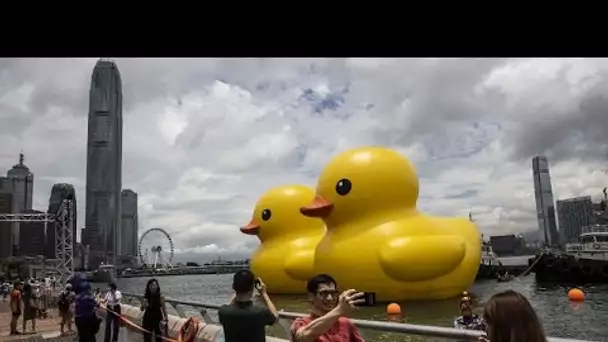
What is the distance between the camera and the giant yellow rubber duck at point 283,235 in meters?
20.5

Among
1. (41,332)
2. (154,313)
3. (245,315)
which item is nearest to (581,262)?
(41,332)

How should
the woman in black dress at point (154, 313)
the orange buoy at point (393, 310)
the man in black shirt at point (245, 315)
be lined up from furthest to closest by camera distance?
the orange buoy at point (393, 310), the woman in black dress at point (154, 313), the man in black shirt at point (245, 315)

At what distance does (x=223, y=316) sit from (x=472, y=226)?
16649 millimetres

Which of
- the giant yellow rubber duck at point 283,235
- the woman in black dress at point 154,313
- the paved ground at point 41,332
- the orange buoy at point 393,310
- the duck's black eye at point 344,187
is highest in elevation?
the duck's black eye at point 344,187

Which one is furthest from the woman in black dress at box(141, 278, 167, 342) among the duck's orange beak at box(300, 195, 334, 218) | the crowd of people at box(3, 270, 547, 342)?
the duck's orange beak at box(300, 195, 334, 218)

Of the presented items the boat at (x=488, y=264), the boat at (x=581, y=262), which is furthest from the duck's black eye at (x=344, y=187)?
the boat at (x=488, y=264)

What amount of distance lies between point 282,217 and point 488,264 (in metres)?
33.1

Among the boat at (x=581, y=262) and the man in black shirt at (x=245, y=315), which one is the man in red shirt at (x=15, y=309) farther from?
the boat at (x=581, y=262)

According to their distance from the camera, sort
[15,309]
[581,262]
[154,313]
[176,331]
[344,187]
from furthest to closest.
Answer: [581,262]
[344,187]
[15,309]
[176,331]
[154,313]

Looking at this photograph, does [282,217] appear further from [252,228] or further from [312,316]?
[312,316]

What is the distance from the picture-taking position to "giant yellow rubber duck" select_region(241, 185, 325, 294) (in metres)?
20.5

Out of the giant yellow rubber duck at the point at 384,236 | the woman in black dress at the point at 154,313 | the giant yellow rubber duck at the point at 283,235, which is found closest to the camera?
the woman in black dress at the point at 154,313

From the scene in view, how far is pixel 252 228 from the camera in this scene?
71.8 feet
